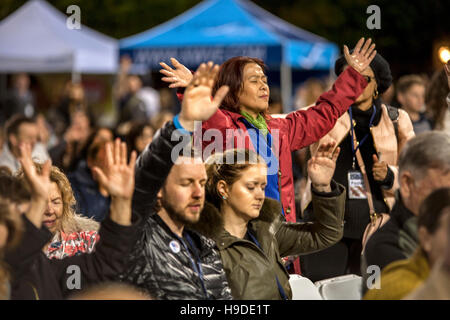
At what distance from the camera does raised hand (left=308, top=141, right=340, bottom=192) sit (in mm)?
4156

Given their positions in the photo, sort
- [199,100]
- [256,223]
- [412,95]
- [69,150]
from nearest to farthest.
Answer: [199,100]
[256,223]
[412,95]
[69,150]

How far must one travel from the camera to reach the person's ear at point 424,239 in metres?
3.04

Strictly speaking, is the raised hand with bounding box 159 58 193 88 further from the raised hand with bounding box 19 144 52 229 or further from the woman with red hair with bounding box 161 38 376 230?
the raised hand with bounding box 19 144 52 229

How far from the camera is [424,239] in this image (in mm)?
3074

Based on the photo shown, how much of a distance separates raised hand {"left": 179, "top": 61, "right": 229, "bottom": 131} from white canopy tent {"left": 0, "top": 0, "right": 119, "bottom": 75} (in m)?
12.8

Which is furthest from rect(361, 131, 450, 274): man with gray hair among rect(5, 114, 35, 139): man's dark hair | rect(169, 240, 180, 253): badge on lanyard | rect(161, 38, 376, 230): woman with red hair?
rect(5, 114, 35, 139): man's dark hair

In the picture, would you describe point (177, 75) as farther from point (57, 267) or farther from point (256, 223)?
point (57, 267)

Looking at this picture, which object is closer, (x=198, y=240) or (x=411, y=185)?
(x=411, y=185)

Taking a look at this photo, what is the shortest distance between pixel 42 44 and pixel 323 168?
12.9 m

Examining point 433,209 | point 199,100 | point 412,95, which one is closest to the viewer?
point 433,209

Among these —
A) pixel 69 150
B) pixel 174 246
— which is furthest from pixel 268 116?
pixel 69 150
